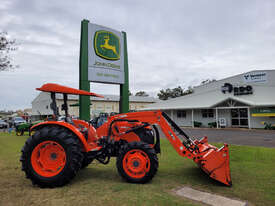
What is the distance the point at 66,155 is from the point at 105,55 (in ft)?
28.6

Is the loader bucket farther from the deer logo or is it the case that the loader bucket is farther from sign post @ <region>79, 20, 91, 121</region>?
the deer logo

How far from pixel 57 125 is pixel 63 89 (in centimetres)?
84

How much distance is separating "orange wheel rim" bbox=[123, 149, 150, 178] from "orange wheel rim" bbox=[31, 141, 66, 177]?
134 cm

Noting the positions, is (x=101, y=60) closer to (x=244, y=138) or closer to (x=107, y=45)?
(x=107, y=45)

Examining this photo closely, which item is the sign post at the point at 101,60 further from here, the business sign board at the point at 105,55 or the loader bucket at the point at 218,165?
the loader bucket at the point at 218,165

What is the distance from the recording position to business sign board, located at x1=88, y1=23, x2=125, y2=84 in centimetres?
1153

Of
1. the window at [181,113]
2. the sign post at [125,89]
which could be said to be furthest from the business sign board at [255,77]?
the sign post at [125,89]

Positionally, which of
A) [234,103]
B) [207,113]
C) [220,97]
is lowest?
[207,113]

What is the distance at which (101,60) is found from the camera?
469 inches

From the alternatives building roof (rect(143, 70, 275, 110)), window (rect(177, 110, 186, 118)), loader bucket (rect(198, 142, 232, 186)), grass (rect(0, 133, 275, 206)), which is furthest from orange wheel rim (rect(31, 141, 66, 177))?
window (rect(177, 110, 186, 118))

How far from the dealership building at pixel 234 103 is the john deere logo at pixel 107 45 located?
14.3m

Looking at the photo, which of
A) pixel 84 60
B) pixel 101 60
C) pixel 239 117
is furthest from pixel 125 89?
pixel 239 117

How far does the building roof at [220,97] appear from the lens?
67.7ft

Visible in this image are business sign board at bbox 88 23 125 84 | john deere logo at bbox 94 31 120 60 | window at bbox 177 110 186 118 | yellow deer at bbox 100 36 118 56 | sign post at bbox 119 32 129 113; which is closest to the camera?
business sign board at bbox 88 23 125 84
